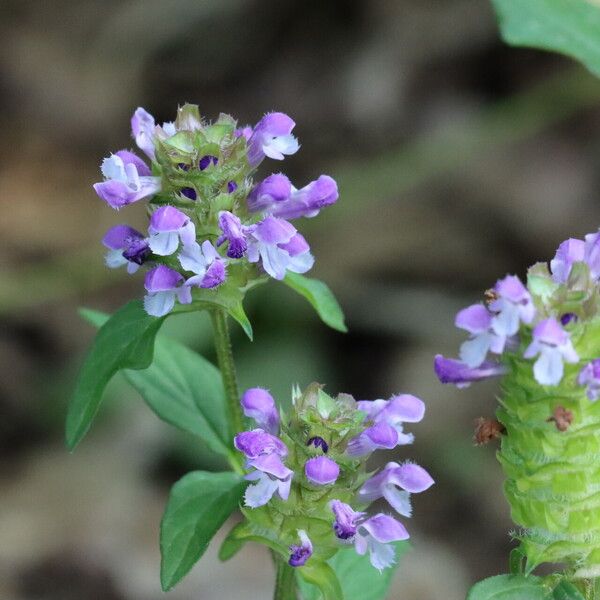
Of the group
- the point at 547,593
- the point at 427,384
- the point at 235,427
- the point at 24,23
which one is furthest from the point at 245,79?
the point at 547,593

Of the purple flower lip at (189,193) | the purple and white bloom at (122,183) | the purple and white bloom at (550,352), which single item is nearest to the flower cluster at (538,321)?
the purple and white bloom at (550,352)

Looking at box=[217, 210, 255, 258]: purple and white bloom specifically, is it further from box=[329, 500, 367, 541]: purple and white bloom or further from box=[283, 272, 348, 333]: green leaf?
box=[329, 500, 367, 541]: purple and white bloom

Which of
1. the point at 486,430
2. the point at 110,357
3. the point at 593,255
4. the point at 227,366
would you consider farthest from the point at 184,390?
the point at 593,255

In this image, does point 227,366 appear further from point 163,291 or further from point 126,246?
point 126,246

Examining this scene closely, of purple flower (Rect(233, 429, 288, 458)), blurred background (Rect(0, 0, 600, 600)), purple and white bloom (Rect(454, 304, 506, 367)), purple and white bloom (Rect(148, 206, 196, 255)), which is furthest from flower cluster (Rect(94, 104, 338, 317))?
blurred background (Rect(0, 0, 600, 600))

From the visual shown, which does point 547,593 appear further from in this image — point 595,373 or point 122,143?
point 122,143

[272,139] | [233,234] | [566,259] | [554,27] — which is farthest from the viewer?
[554,27]
